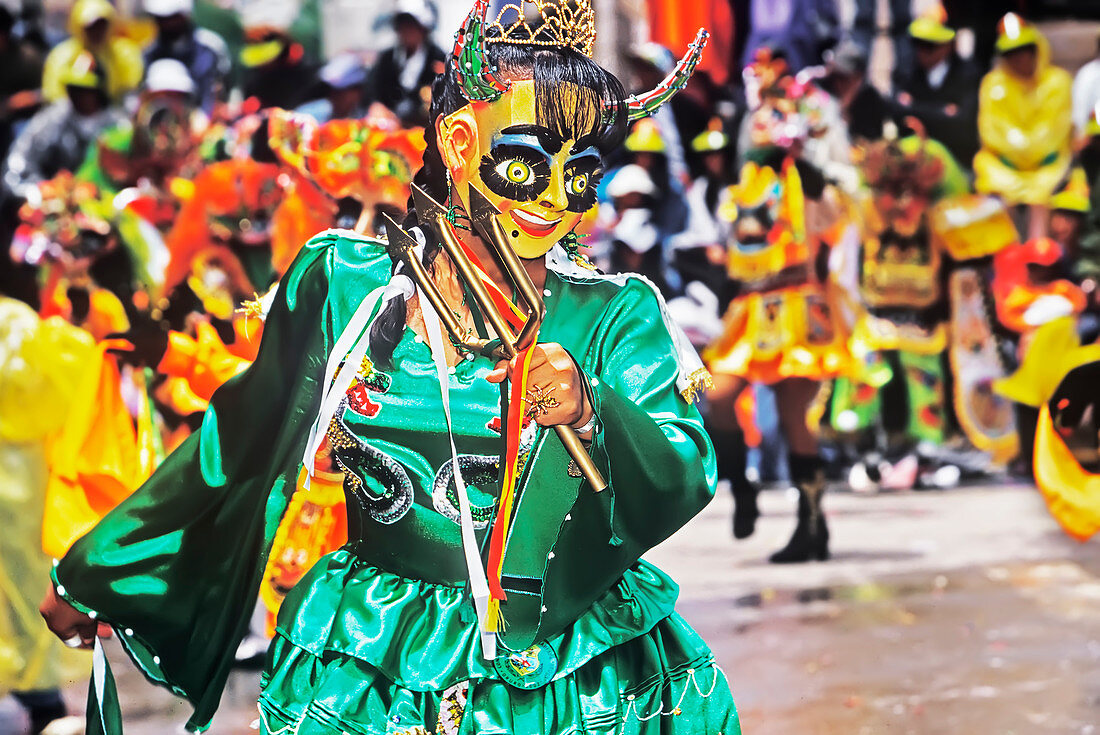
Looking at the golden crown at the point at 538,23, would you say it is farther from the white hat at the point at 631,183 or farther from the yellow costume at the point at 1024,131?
the yellow costume at the point at 1024,131

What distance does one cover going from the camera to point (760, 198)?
705 cm

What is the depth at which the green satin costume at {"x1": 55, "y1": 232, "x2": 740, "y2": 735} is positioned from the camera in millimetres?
2057

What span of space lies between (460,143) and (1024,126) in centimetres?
682

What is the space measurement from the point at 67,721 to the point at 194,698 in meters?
2.14

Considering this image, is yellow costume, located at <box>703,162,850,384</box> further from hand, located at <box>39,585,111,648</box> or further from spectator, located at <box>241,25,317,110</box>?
hand, located at <box>39,585,111,648</box>

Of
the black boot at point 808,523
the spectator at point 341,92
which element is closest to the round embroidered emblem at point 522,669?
the black boot at point 808,523

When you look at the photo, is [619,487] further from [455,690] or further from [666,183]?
[666,183]

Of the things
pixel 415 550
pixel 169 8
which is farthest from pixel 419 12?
pixel 415 550

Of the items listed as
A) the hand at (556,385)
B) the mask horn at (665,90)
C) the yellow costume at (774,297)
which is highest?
the mask horn at (665,90)

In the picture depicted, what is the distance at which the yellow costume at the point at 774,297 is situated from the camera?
6758 millimetres

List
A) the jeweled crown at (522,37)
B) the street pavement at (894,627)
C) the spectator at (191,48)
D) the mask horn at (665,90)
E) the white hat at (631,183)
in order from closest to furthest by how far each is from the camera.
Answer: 1. the jeweled crown at (522,37)
2. the mask horn at (665,90)
3. the street pavement at (894,627)
4. the white hat at (631,183)
5. the spectator at (191,48)

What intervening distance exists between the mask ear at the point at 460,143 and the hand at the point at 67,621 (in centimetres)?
83

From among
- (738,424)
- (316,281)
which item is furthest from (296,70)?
(316,281)

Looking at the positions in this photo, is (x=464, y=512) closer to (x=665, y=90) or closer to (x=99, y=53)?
(x=665, y=90)
